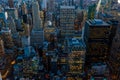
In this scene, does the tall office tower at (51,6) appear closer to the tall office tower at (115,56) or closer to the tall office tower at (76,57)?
the tall office tower at (115,56)

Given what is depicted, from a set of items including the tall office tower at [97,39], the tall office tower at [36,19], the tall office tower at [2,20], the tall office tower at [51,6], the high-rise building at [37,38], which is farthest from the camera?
the tall office tower at [51,6]

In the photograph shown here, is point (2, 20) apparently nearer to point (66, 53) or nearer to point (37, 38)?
point (37, 38)

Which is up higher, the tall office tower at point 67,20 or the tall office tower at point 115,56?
the tall office tower at point 67,20

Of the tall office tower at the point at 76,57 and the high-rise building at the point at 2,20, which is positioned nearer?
the tall office tower at the point at 76,57

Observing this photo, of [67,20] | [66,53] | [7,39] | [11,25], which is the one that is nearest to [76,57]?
[66,53]

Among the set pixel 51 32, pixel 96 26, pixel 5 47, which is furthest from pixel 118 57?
pixel 5 47

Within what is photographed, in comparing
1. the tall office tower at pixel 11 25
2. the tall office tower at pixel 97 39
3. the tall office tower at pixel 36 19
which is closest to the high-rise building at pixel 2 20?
the tall office tower at pixel 11 25

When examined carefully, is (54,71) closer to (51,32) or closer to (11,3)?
(51,32)
